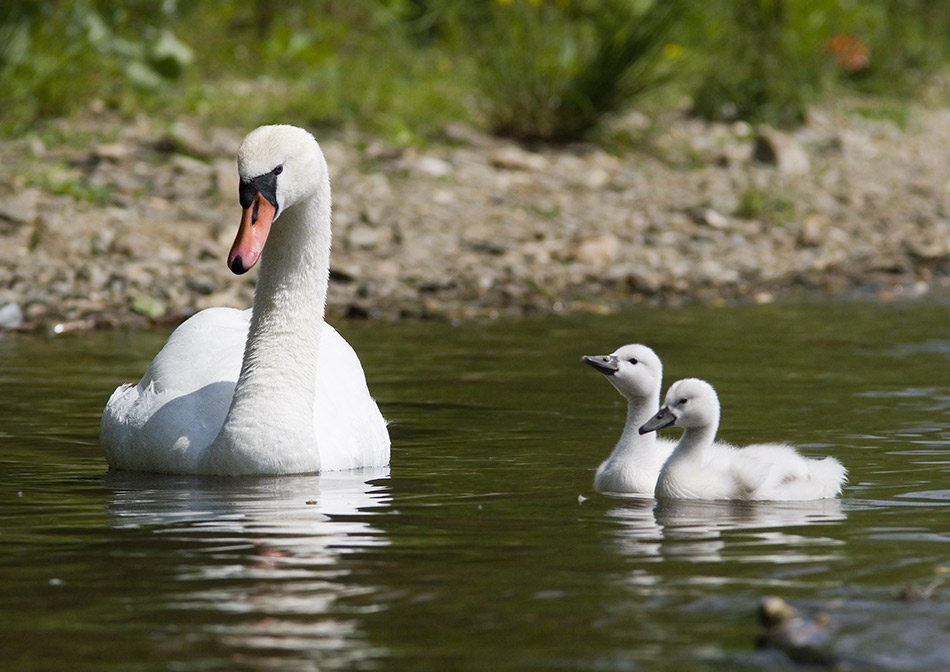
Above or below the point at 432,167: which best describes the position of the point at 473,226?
below

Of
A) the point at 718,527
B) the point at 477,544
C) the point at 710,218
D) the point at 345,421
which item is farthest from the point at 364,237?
the point at 477,544

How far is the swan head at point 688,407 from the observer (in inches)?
243

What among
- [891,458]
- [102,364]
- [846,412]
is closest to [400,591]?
[891,458]

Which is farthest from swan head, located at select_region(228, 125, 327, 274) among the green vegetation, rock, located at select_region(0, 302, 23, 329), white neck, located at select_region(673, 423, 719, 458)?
the green vegetation

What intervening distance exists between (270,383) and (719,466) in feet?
5.58

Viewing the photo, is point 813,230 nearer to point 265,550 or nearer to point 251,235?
point 251,235

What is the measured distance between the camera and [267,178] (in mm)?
6238

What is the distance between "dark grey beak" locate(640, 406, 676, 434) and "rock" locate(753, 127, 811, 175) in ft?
31.9

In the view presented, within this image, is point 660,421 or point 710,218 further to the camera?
point 710,218

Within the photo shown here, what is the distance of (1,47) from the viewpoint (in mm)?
13930

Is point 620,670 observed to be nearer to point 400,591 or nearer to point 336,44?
point 400,591

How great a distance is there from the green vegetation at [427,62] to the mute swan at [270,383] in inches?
293

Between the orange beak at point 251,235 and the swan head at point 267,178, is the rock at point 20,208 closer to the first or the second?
the swan head at point 267,178

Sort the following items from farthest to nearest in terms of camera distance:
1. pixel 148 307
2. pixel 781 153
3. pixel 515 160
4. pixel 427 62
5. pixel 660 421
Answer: pixel 427 62 < pixel 781 153 < pixel 515 160 < pixel 148 307 < pixel 660 421
